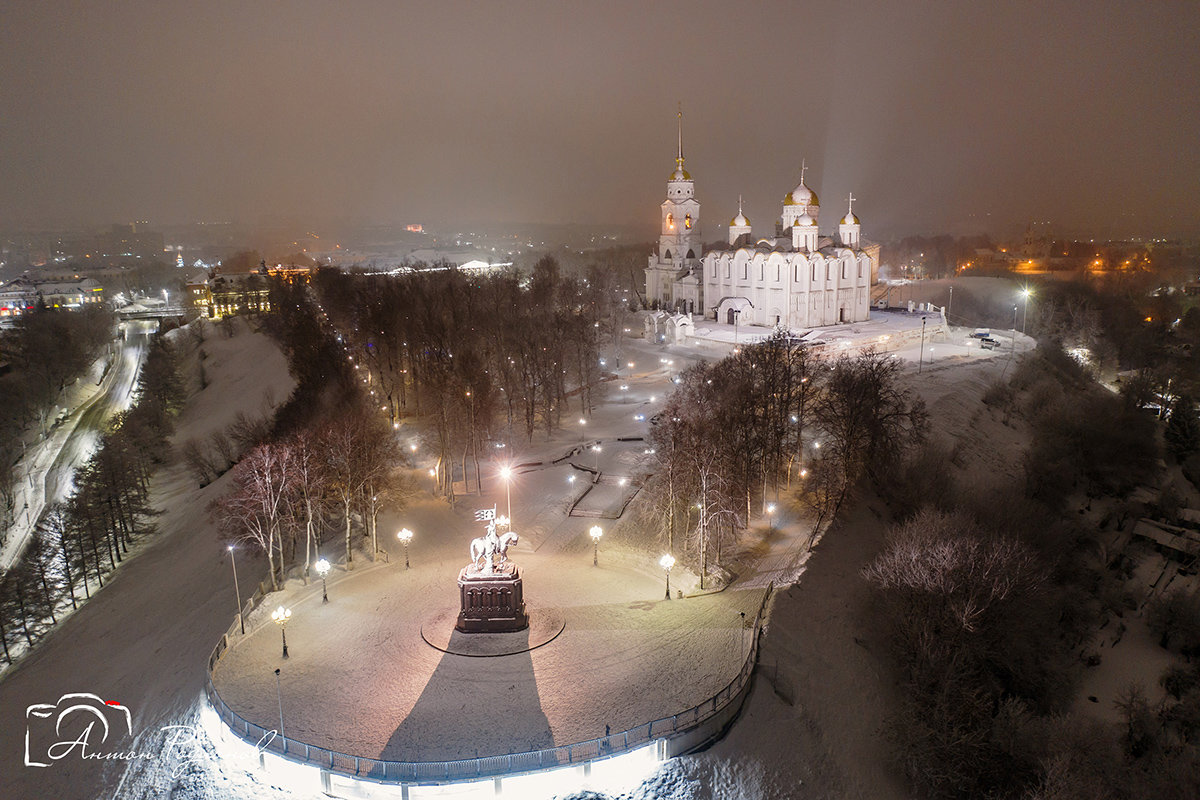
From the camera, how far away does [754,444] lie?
2580 cm

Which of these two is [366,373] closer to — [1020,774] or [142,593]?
[142,593]

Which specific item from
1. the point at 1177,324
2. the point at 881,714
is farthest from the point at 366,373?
the point at 1177,324

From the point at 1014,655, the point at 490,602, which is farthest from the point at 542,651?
the point at 1014,655

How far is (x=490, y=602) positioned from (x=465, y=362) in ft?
55.5

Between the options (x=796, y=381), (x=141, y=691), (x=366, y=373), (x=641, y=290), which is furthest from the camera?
(x=641, y=290)

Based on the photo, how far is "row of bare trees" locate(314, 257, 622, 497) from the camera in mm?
32125

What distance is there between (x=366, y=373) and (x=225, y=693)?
1287 inches

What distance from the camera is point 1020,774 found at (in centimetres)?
1638

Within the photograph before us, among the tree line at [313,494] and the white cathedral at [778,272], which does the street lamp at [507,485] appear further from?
the white cathedral at [778,272]
